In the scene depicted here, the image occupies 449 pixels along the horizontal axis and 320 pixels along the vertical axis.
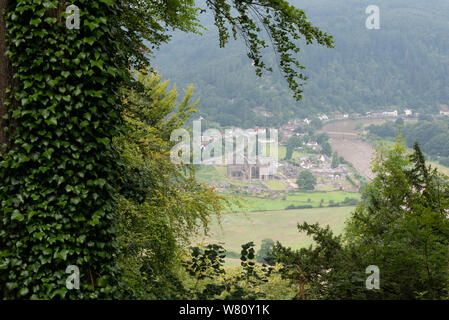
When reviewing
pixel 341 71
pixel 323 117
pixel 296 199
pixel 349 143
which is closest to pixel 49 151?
pixel 296 199

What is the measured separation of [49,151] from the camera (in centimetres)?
270

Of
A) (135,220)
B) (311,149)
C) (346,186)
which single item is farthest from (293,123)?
(135,220)

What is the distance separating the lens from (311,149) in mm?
43750

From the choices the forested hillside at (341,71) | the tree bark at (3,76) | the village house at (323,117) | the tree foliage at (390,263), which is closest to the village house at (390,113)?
the forested hillside at (341,71)

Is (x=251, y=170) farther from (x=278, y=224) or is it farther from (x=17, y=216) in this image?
(x=17, y=216)

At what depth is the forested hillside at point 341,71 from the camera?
51469 millimetres

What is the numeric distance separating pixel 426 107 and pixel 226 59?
31.9m

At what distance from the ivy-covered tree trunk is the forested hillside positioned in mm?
44056

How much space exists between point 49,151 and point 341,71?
195 feet

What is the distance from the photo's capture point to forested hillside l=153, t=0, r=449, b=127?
51.5 metres

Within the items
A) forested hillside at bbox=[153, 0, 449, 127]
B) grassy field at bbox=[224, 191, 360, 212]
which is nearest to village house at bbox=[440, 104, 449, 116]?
forested hillside at bbox=[153, 0, 449, 127]

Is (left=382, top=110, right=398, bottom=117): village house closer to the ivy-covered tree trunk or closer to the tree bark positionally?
the ivy-covered tree trunk

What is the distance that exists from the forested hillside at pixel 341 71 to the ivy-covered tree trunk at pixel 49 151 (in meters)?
44.1

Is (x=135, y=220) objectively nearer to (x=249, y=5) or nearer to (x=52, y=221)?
(x=52, y=221)
